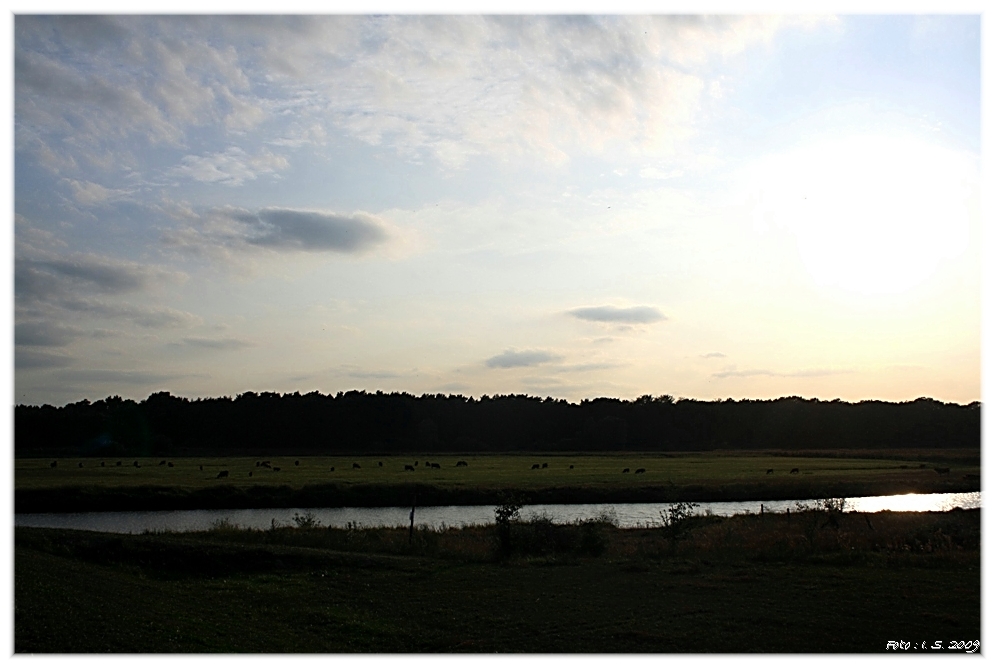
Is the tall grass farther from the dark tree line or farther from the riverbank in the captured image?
the dark tree line

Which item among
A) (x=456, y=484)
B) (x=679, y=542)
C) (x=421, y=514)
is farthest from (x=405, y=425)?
(x=679, y=542)

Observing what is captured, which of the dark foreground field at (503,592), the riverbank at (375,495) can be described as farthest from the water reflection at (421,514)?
the dark foreground field at (503,592)

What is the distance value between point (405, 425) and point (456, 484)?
6158 centimetres

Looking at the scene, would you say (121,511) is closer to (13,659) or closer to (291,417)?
(13,659)

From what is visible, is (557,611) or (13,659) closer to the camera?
(13,659)

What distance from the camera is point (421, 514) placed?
4138cm

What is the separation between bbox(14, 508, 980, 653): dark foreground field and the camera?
40.8 feet

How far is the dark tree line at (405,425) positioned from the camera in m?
80.3

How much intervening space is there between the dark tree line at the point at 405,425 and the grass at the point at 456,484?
677 inches

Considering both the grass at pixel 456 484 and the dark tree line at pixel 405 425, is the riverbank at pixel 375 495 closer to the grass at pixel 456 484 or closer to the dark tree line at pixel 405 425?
the grass at pixel 456 484

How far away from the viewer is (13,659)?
10.5 m

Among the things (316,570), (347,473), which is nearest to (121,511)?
(347,473)

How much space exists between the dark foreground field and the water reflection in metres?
13.4

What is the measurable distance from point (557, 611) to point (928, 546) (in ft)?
39.5
